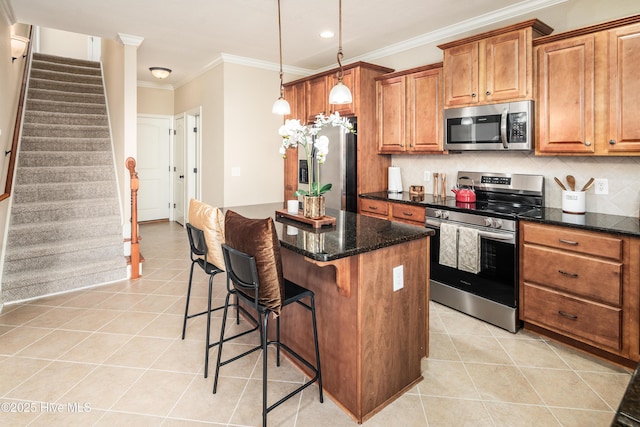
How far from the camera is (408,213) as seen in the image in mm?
3654

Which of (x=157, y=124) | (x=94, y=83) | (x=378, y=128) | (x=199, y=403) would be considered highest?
(x=94, y=83)

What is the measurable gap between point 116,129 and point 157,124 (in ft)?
7.17

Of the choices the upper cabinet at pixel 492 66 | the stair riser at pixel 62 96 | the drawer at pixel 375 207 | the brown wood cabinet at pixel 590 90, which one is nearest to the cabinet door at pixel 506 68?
the upper cabinet at pixel 492 66

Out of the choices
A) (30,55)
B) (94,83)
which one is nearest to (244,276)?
(94,83)

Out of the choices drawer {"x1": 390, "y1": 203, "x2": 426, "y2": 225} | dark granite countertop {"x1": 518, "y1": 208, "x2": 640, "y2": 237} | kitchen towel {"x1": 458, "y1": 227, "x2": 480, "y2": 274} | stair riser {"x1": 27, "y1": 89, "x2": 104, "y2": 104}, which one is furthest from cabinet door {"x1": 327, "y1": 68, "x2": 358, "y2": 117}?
stair riser {"x1": 27, "y1": 89, "x2": 104, "y2": 104}

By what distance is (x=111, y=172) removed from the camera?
5113mm

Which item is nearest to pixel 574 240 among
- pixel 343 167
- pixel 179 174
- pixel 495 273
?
pixel 495 273

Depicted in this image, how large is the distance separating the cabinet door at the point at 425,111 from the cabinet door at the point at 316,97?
1119mm

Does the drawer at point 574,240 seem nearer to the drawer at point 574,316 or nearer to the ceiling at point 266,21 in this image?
the drawer at point 574,316

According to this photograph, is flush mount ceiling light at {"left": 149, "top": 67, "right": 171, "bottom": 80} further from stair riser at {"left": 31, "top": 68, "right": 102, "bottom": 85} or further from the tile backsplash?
the tile backsplash

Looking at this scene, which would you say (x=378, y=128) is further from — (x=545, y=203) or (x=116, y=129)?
(x=116, y=129)

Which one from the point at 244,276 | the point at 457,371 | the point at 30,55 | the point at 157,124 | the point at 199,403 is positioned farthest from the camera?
the point at 157,124

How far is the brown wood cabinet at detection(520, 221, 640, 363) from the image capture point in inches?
91.0

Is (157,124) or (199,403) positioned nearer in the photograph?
(199,403)
